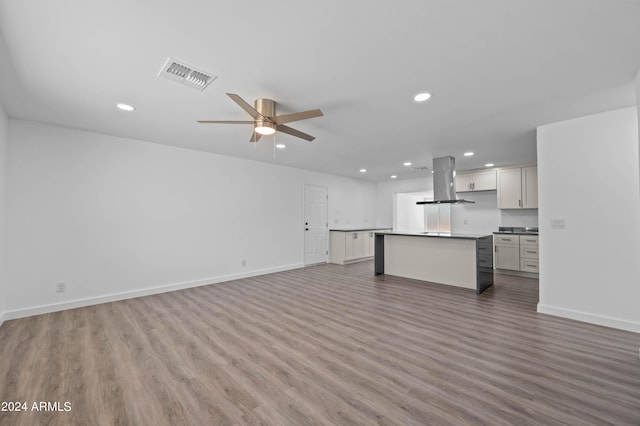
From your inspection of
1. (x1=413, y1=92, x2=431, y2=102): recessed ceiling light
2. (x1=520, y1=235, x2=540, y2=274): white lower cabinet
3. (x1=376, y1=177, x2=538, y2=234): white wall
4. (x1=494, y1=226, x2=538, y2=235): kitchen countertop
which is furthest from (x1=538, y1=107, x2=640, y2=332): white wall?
(x1=376, y1=177, x2=538, y2=234): white wall

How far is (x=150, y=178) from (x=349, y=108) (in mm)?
3597

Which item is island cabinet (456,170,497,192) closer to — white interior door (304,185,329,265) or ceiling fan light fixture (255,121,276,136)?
white interior door (304,185,329,265)

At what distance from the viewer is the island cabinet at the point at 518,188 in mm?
5770

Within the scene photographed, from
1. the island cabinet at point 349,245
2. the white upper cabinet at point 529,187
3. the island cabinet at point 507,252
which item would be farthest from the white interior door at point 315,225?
the white upper cabinet at point 529,187

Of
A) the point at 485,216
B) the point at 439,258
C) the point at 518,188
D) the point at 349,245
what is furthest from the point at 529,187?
the point at 349,245

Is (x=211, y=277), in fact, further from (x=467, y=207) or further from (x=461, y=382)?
(x=467, y=207)

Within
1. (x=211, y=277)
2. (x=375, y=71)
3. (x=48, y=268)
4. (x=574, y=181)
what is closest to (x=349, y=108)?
(x=375, y=71)

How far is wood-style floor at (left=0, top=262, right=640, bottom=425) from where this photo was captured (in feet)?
5.58

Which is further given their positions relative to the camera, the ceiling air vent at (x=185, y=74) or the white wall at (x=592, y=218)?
the white wall at (x=592, y=218)

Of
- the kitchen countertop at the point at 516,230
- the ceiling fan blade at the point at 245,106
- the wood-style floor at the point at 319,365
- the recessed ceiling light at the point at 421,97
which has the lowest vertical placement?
the wood-style floor at the point at 319,365

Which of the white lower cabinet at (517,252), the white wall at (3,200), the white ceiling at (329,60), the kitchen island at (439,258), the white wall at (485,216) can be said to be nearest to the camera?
the white ceiling at (329,60)

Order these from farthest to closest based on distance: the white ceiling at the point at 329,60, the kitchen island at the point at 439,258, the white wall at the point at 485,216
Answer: the white wall at the point at 485,216 → the kitchen island at the point at 439,258 → the white ceiling at the point at 329,60

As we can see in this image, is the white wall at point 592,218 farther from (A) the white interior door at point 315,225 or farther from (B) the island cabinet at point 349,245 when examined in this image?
(A) the white interior door at point 315,225

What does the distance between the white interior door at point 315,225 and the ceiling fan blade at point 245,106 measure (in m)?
4.35
